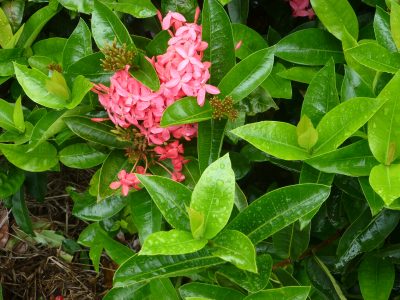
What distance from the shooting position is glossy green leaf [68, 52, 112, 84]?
144 centimetres

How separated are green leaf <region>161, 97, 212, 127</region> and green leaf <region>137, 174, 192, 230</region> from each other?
0.15m

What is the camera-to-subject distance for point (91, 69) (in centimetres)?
147

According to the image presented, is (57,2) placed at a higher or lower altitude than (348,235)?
higher

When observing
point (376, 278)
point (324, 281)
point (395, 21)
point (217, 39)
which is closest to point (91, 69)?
point (217, 39)

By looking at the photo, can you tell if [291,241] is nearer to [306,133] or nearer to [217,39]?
[306,133]

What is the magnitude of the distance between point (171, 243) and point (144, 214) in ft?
1.32

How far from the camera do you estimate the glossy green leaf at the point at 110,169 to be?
150 cm

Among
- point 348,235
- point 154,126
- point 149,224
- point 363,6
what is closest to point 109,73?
point 154,126

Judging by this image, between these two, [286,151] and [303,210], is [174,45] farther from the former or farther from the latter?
[303,210]

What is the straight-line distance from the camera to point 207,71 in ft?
4.47

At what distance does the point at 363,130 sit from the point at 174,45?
489 millimetres

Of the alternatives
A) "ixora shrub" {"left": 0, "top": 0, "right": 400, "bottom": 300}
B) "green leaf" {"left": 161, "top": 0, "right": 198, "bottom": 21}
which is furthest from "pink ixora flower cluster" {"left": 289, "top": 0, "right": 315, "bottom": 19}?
"green leaf" {"left": 161, "top": 0, "right": 198, "bottom": 21}

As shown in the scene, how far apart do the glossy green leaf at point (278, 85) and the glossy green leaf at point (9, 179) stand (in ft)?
2.83

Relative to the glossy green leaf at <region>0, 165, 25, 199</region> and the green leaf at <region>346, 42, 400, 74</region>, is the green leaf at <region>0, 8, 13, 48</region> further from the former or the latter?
the green leaf at <region>346, 42, 400, 74</region>
